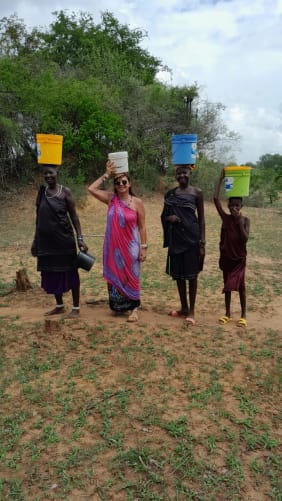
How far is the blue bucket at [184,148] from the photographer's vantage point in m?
3.76

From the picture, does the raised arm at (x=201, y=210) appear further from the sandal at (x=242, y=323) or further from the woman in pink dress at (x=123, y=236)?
the sandal at (x=242, y=323)

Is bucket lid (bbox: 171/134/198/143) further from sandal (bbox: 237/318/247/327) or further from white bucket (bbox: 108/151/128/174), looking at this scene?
sandal (bbox: 237/318/247/327)

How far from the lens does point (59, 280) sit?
419 centimetres

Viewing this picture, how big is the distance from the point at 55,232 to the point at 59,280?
0.52m

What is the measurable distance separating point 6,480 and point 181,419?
1118 mm

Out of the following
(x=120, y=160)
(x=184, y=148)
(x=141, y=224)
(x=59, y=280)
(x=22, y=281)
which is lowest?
(x=22, y=281)

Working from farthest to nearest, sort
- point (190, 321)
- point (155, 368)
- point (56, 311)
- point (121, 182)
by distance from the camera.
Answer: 1. point (56, 311)
2. point (190, 321)
3. point (121, 182)
4. point (155, 368)

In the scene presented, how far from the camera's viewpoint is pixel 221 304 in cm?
550

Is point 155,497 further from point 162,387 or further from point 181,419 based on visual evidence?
point 162,387

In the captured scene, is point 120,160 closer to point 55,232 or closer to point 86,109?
point 55,232

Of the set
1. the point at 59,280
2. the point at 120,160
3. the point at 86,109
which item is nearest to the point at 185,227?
the point at 120,160

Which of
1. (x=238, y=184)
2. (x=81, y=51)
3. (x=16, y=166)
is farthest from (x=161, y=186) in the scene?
(x=238, y=184)

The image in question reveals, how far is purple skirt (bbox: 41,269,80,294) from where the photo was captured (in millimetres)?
4184

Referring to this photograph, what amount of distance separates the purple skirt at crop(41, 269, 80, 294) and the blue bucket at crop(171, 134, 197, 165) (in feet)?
5.05
